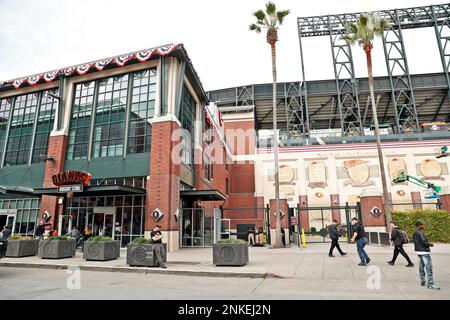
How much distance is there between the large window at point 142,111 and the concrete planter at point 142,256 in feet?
32.5

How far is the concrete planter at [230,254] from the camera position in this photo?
1178cm

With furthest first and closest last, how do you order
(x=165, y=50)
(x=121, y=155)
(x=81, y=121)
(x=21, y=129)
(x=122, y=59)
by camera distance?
(x=21, y=129)
(x=81, y=121)
(x=122, y=59)
(x=121, y=155)
(x=165, y=50)

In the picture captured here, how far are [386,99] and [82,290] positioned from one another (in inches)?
2095

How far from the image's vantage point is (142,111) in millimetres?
21734

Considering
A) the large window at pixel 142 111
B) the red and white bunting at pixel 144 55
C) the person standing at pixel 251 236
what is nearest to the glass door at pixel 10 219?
the large window at pixel 142 111

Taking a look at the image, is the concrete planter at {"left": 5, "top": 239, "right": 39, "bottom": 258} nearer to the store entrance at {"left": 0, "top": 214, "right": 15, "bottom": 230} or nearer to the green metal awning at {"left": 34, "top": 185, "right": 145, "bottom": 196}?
the green metal awning at {"left": 34, "top": 185, "right": 145, "bottom": 196}

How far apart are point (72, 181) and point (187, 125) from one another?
9.53 metres

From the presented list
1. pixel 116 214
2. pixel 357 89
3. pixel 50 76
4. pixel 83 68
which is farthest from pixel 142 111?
pixel 357 89

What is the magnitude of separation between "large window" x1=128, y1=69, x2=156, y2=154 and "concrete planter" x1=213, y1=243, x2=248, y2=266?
10979 mm

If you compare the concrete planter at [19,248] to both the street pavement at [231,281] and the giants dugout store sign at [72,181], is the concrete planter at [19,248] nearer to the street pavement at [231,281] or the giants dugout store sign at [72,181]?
the street pavement at [231,281]

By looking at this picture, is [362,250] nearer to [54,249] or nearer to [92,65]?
[54,249]

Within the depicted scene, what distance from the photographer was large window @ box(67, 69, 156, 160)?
70.6ft
